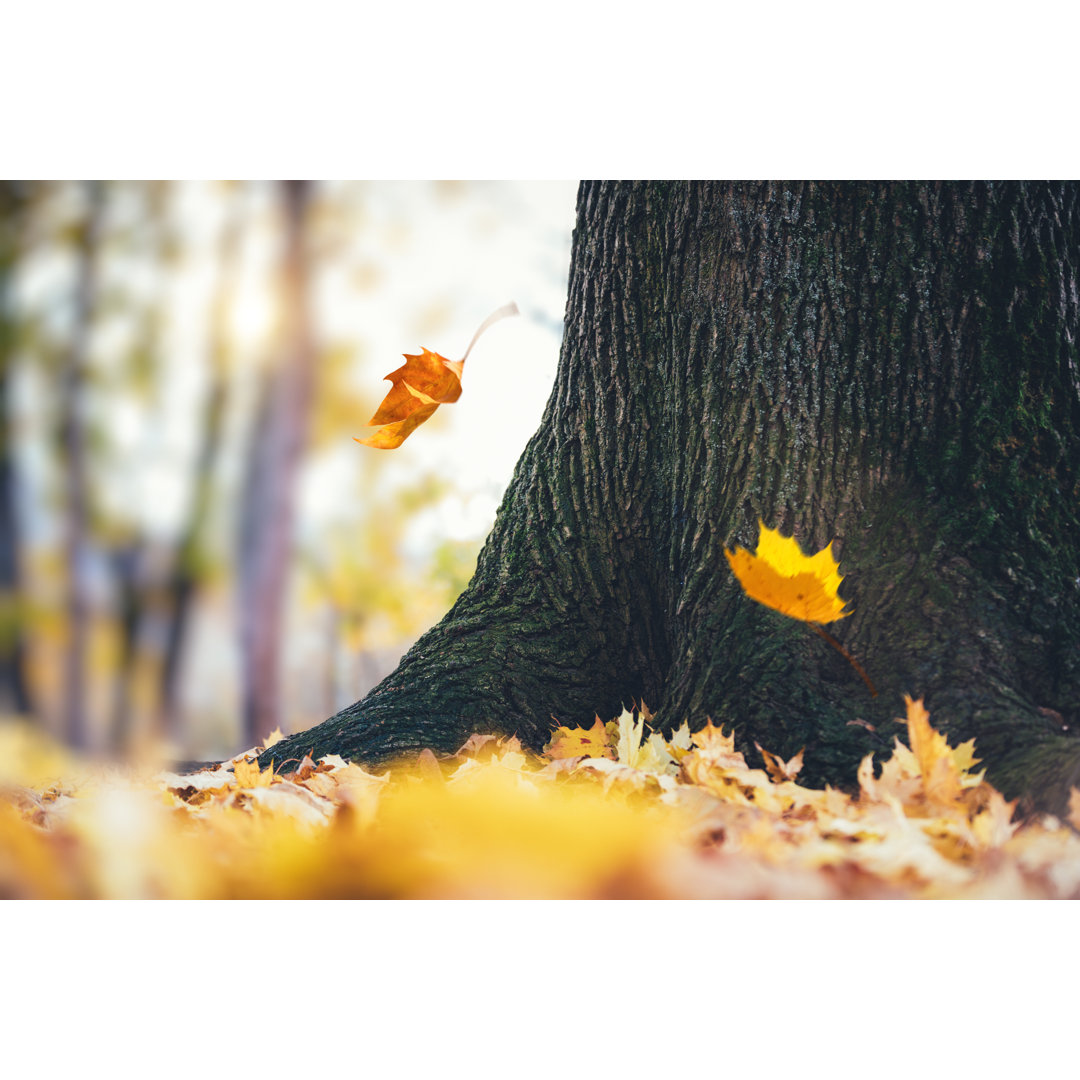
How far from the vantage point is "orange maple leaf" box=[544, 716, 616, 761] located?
1.94m

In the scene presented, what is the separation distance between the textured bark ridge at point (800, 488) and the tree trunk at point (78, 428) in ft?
1.83

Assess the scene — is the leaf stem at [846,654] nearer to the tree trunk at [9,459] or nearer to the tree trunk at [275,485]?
the tree trunk at [275,485]

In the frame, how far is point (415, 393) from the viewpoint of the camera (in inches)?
81.3

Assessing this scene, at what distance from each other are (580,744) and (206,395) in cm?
121

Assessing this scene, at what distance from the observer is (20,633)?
1974 mm

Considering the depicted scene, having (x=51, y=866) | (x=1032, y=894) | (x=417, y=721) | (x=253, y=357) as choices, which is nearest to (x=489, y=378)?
(x=253, y=357)

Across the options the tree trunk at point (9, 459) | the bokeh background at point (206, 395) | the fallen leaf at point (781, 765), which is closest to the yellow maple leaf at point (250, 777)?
the bokeh background at point (206, 395)

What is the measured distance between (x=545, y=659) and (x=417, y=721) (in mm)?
335

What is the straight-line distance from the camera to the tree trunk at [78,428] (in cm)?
198

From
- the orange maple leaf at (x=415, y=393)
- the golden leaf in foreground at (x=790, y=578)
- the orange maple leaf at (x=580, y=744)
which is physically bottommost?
the orange maple leaf at (x=580, y=744)

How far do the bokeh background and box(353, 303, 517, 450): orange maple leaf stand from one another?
1.8 inches

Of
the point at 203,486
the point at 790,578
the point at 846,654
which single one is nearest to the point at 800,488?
the point at 790,578

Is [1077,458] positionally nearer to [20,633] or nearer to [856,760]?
[856,760]

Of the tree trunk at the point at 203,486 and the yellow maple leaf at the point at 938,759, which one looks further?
the tree trunk at the point at 203,486
